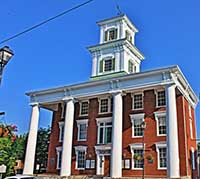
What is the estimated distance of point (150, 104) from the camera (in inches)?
1064

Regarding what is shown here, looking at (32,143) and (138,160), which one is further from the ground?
(32,143)

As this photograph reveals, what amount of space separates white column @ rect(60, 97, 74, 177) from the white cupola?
4.80 metres

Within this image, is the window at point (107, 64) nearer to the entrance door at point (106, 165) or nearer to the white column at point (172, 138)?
the white column at point (172, 138)

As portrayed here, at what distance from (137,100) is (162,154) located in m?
5.77

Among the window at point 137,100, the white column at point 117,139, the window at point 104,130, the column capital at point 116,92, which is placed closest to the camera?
the white column at point 117,139

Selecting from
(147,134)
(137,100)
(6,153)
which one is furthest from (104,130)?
(6,153)

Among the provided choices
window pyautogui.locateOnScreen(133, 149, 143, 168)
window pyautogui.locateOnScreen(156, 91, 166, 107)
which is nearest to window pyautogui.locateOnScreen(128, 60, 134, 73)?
window pyautogui.locateOnScreen(156, 91, 166, 107)

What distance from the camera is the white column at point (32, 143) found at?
28250 mm

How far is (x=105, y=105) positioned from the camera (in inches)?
1164

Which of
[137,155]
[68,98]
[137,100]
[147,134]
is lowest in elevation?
[137,155]

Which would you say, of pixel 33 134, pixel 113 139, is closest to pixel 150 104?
pixel 113 139

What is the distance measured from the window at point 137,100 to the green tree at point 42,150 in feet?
83.4

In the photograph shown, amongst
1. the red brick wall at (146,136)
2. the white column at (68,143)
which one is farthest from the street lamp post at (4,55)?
the white column at (68,143)

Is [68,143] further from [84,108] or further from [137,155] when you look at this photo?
[137,155]
